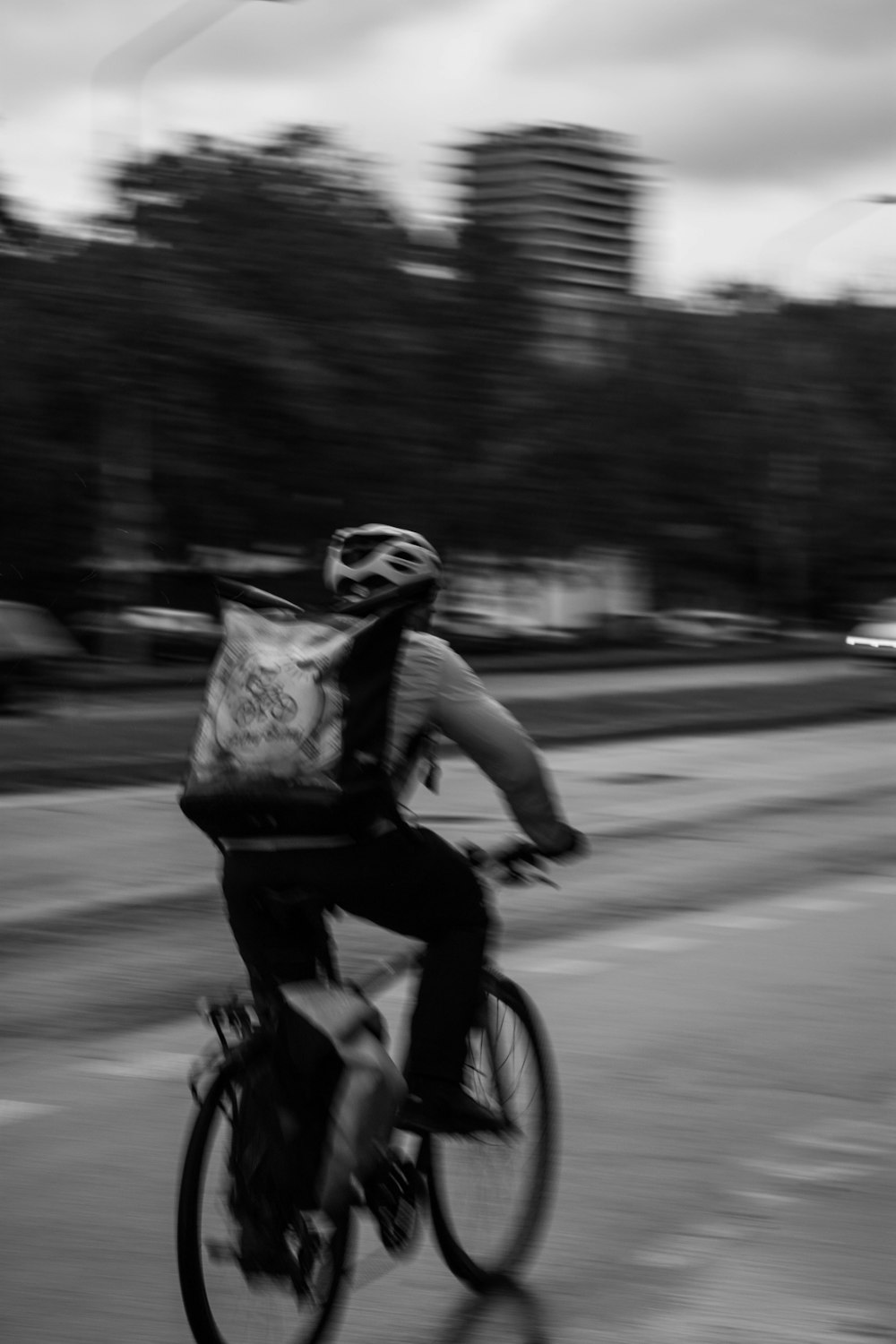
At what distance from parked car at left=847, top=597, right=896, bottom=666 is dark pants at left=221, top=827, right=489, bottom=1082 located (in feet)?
103

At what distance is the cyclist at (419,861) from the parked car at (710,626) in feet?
207

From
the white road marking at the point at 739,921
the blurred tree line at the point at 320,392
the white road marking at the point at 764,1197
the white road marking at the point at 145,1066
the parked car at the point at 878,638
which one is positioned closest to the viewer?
the white road marking at the point at 764,1197

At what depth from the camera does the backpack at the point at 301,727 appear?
386 centimetres

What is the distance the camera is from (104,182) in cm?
3584

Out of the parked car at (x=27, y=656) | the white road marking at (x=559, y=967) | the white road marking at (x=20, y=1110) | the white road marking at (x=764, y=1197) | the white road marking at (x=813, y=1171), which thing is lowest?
the parked car at (x=27, y=656)

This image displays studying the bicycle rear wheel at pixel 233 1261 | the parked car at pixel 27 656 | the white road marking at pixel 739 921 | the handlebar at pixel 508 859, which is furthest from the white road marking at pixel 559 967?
the parked car at pixel 27 656

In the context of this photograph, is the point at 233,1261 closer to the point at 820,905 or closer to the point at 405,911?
the point at 405,911

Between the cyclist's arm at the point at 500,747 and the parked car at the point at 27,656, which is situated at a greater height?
the cyclist's arm at the point at 500,747

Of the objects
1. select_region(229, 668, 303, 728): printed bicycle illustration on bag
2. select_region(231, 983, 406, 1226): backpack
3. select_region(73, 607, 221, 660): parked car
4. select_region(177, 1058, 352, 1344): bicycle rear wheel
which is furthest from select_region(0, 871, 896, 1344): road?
select_region(73, 607, 221, 660): parked car

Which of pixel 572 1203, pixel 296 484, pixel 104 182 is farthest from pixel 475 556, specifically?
pixel 572 1203

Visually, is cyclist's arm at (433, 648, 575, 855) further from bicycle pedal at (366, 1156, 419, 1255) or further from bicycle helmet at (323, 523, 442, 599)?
bicycle pedal at (366, 1156, 419, 1255)

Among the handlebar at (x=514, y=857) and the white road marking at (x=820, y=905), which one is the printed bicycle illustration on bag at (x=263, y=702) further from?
the white road marking at (x=820, y=905)

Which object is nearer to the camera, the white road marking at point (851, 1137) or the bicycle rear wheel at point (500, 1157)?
the bicycle rear wheel at point (500, 1157)

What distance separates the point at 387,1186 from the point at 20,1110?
2228mm
